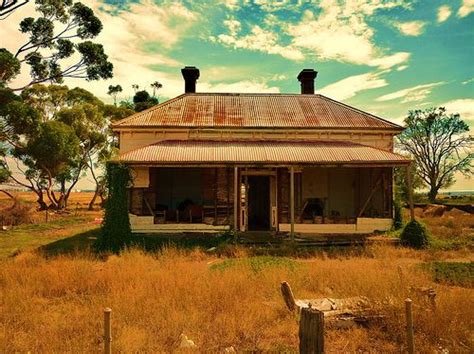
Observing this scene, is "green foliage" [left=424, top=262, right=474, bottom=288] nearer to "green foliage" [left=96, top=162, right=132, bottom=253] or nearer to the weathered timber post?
the weathered timber post

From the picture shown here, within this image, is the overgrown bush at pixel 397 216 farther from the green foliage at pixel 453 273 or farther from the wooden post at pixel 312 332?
the wooden post at pixel 312 332

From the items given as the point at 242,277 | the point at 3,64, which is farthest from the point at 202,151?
the point at 3,64

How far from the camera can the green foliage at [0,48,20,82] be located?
61.1ft

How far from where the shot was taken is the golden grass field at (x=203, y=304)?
465 centimetres

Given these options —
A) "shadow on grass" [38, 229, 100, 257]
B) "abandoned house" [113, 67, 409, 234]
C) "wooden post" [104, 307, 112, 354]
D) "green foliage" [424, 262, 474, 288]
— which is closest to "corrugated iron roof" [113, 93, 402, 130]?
"abandoned house" [113, 67, 409, 234]

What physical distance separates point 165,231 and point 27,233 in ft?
25.1

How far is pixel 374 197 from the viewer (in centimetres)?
1486

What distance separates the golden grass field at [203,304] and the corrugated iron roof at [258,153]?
4173 mm

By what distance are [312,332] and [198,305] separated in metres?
2.70

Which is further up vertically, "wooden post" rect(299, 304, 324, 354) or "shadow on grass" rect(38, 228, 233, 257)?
"wooden post" rect(299, 304, 324, 354)

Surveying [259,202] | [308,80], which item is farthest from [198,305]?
[308,80]

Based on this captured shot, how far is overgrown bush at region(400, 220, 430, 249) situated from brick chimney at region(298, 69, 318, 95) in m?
10.9

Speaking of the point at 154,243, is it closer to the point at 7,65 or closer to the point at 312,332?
the point at 312,332

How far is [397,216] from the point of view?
1385 cm
